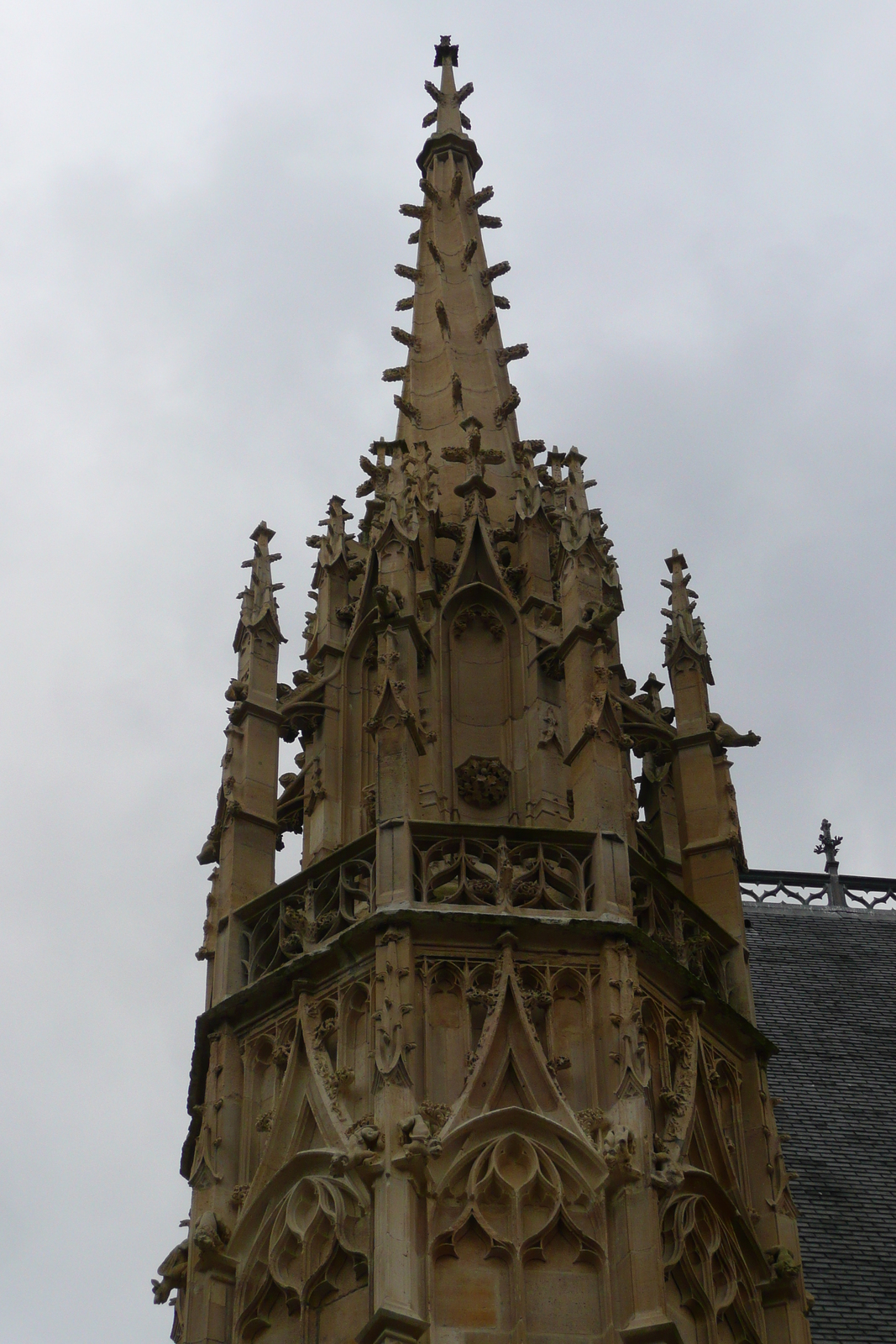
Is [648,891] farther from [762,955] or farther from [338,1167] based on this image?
[762,955]

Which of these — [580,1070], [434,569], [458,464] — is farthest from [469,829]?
[458,464]

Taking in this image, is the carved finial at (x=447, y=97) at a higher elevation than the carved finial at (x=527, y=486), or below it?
higher

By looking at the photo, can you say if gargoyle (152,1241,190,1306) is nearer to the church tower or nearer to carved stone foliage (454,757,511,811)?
the church tower

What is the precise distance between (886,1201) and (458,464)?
7982 mm

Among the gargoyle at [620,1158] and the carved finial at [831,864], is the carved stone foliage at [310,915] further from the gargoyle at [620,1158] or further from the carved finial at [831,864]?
the carved finial at [831,864]

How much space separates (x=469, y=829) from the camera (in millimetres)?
18594

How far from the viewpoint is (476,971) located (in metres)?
17.8

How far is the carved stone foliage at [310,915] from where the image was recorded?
1848cm

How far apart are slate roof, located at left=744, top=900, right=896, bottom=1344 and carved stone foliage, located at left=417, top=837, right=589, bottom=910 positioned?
449 cm

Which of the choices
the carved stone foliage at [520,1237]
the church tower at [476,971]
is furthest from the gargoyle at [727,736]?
the carved stone foliage at [520,1237]

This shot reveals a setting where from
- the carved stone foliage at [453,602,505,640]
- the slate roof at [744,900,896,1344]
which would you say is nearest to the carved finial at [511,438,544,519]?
the carved stone foliage at [453,602,505,640]

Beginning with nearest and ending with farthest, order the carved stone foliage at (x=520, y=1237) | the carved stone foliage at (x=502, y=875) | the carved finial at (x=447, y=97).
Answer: the carved stone foliage at (x=520, y=1237) < the carved stone foliage at (x=502, y=875) < the carved finial at (x=447, y=97)

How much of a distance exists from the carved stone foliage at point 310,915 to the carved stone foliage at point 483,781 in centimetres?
173

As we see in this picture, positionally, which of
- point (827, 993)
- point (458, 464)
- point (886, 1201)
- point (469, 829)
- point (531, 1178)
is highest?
point (458, 464)
